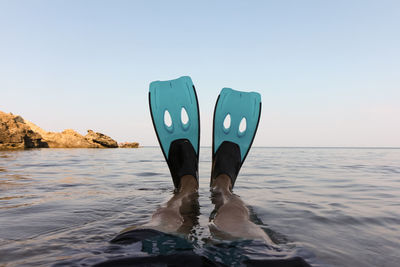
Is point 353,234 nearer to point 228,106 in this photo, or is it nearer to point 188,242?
point 188,242

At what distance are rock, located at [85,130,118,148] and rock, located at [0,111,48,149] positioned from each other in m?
6.02

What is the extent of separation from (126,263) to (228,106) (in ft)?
9.03

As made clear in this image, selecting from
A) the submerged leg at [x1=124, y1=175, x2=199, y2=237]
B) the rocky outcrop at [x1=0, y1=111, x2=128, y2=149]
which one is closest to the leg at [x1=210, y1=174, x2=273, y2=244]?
the submerged leg at [x1=124, y1=175, x2=199, y2=237]

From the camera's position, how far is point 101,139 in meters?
27.1

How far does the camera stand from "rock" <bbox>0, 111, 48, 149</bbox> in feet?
60.6

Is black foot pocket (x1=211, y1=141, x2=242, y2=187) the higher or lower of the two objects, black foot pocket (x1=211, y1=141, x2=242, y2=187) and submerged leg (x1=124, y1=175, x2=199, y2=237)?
the higher

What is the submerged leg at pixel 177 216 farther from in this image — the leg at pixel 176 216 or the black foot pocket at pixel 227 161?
the black foot pocket at pixel 227 161

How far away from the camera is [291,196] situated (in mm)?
2305

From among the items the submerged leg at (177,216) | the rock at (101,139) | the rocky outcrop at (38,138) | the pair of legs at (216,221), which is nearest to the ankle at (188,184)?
the submerged leg at (177,216)

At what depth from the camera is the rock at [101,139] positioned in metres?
26.8

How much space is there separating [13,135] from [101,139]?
897 centimetres

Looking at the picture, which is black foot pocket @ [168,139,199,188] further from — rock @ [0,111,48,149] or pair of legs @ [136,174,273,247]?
rock @ [0,111,48,149]

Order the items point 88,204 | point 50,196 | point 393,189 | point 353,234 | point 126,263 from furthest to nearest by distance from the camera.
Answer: point 393,189 → point 50,196 → point 88,204 → point 353,234 → point 126,263

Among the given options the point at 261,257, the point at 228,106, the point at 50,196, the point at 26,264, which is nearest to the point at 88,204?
the point at 50,196
